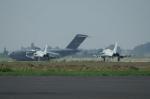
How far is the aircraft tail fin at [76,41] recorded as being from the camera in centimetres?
12706

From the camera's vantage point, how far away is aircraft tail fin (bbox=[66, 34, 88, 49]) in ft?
417

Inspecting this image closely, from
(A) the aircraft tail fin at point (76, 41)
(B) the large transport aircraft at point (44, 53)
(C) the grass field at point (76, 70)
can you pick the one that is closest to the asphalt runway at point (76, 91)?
(C) the grass field at point (76, 70)

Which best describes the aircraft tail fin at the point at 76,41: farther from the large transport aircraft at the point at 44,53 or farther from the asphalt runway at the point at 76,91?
the asphalt runway at the point at 76,91

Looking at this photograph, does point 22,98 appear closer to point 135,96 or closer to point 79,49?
point 135,96

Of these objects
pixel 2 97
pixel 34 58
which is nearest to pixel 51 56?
pixel 34 58

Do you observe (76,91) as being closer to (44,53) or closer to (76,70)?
(76,70)

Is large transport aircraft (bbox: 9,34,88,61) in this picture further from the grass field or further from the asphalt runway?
the asphalt runway

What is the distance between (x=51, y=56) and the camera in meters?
117

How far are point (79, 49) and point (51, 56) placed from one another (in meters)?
12.5

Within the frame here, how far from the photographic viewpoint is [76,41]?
128m

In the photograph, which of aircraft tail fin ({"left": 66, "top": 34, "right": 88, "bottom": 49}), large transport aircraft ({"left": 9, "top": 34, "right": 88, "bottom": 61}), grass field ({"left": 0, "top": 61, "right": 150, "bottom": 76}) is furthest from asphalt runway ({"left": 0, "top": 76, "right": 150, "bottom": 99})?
aircraft tail fin ({"left": 66, "top": 34, "right": 88, "bottom": 49})

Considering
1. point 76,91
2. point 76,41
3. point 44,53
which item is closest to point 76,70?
point 76,91

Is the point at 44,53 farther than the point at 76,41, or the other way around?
the point at 76,41

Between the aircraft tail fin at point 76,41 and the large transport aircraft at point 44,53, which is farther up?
the aircraft tail fin at point 76,41
